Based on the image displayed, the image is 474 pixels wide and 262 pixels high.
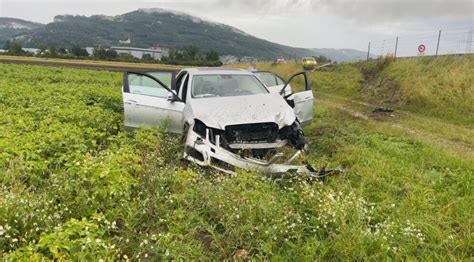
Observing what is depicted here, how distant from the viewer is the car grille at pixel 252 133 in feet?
17.9

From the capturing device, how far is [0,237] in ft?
9.95

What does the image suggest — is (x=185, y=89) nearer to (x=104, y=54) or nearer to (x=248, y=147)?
(x=248, y=147)

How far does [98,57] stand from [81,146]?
60112 mm

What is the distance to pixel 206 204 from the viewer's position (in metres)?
4.03

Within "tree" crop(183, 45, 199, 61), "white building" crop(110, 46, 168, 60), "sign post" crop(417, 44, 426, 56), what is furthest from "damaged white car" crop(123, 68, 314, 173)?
"white building" crop(110, 46, 168, 60)

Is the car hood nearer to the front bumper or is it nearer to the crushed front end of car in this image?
the crushed front end of car

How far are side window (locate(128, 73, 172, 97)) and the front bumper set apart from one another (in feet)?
6.61

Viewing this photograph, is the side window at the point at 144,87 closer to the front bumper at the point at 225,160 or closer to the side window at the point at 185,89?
the side window at the point at 185,89

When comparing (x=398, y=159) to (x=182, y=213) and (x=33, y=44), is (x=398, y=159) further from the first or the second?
(x=33, y=44)

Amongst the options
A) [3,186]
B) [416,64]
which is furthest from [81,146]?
A: [416,64]

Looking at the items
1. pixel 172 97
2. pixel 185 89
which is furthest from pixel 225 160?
pixel 185 89

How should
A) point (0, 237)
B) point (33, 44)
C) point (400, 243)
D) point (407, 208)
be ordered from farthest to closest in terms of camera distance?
point (33, 44) < point (407, 208) < point (400, 243) < point (0, 237)

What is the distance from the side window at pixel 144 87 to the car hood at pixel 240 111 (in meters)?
1.40

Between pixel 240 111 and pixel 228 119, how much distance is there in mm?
332
